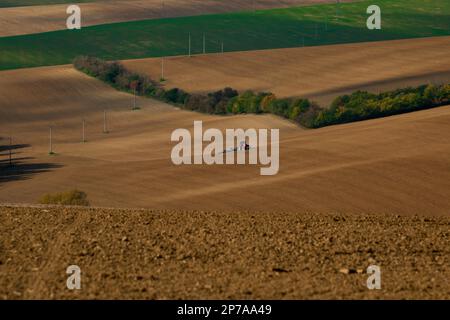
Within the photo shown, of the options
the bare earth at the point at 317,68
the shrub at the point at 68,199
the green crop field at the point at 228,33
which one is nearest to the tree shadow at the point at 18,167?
the shrub at the point at 68,199

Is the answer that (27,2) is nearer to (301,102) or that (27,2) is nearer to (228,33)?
(228,33)

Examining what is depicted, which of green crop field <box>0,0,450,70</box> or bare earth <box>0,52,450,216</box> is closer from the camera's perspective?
bare earth <box>0,52,450,216</box>

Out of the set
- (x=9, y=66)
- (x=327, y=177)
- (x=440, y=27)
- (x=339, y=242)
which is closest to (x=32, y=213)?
(x=339, y=242)

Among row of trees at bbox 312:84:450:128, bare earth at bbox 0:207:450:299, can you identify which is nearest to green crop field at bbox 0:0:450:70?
row of trees at bbox 312:84:450:128

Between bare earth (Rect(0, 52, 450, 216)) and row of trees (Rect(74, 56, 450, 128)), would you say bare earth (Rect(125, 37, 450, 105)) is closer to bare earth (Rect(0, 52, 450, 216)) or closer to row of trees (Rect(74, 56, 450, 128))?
row of trees (Rect(74, 56, 450, 128))

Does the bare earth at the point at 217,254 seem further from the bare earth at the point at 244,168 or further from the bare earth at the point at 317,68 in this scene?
the bare earth at the point at 317,68

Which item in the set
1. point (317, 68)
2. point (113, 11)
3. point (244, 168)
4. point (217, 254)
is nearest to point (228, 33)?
point (113, 11)
